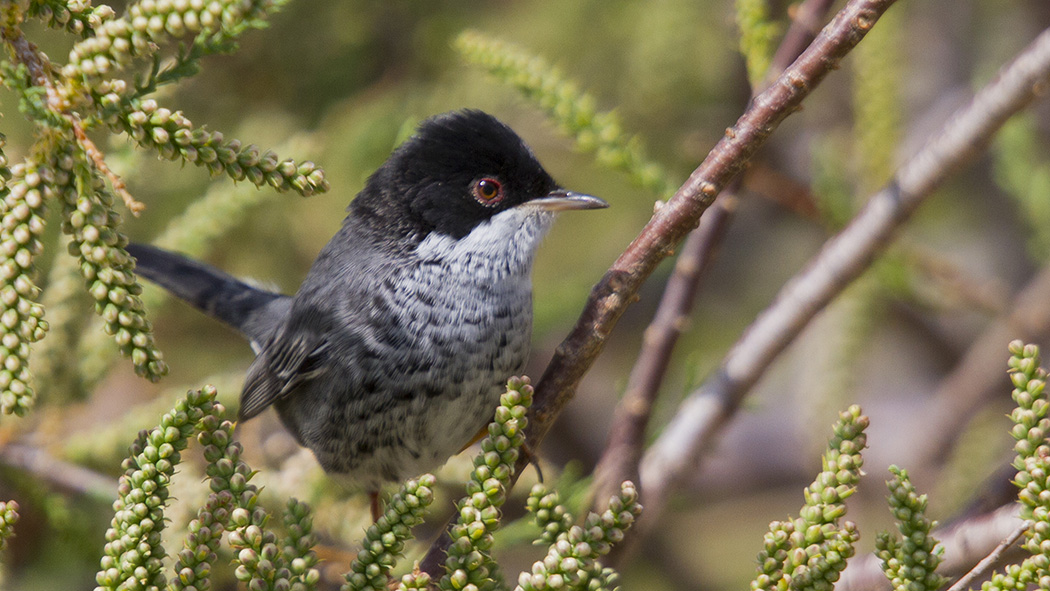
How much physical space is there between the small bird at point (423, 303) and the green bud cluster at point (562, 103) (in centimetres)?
17

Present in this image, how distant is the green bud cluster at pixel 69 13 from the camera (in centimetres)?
153

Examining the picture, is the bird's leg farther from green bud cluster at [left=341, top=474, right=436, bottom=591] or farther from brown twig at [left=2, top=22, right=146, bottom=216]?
brown twig at [left=2, top=22, right=146, bottom=216]

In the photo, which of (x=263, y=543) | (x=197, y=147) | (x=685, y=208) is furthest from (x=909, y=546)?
(x=197, y=147)

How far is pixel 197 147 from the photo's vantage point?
59.6 inches

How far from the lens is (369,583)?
1.62 meters

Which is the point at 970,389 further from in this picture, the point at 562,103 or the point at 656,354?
the point at 562,103

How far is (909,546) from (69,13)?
164cm

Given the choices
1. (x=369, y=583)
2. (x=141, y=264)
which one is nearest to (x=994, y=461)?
(x=369, y=583)

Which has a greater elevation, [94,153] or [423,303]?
[423,303]

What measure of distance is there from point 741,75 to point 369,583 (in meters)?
4.19

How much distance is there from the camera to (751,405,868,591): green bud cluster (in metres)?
1.53

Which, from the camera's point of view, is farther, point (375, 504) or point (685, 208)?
point (375, 504)

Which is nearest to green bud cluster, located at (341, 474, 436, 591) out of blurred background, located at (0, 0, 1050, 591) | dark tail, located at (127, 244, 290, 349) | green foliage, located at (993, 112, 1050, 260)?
blurred background, located at (0, 0, 1050, 591)

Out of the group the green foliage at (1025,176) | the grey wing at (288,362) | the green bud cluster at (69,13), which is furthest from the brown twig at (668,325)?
the green bud cluster at (69,13)
